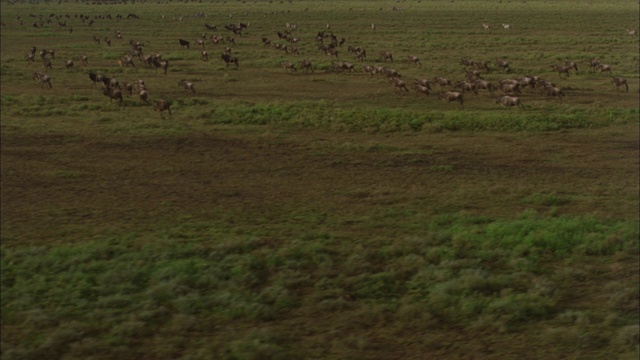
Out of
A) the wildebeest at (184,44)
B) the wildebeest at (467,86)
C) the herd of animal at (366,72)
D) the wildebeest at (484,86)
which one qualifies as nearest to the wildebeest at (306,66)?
the herd of animal at (366,72)

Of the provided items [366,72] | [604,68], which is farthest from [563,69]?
[366,72]

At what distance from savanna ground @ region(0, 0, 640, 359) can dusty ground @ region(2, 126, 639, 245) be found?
0.20ft

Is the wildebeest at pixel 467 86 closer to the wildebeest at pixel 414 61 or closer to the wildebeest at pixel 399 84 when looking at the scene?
the wildebeest at pixel 399 84

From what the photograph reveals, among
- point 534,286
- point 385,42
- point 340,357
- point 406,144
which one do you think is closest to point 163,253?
point 340,357

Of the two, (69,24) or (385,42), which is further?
(69,24)

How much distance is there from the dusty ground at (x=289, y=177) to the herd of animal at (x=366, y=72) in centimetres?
390

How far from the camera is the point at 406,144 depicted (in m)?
15.1

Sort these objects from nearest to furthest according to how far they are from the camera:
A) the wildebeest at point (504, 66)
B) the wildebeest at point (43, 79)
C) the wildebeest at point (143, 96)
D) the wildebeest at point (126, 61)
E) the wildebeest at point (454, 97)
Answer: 1. the wildebeest at point (143, 96)
2. the wildebeest at point (454, 97)
3. the wildebeest at point (43, 79)
4. the wildebeest at point (504, 66)
5. the wildebeest at point (126, 61)

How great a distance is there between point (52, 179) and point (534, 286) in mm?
8833

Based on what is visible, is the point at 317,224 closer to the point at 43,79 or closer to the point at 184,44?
the point at 43,79

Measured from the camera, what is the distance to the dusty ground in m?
10.3

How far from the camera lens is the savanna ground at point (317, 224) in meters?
6.51

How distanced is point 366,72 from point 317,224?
17423mm

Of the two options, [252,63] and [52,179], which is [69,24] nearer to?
[252,63]
